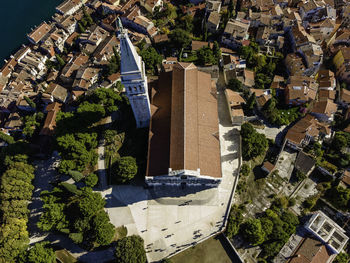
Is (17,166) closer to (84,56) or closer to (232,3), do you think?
(84,56)

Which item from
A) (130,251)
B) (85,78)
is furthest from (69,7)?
(130,251)

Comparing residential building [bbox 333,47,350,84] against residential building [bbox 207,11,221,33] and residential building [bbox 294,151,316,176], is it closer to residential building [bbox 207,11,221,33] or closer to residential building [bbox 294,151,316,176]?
residential building [bbox 294,151,316,176]

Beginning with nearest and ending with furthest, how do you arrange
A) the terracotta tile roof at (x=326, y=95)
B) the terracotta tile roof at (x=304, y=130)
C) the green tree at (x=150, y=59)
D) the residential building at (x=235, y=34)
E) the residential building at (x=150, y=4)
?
the terracotta tile roof at (x=304, y=130) < the terracotta tile roof at (x=326, y=95) < the green tree at (x=150, y=59) < the residential building at (x=235, y=34) < the residential building at (x=150, y=4)

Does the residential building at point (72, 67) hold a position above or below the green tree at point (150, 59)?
below

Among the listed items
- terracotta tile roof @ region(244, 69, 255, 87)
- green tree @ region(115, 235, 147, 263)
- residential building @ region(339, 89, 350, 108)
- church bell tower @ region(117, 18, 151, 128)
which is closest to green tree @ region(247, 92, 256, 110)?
terracotta tile roof @ region(244, 69, 255, 87)

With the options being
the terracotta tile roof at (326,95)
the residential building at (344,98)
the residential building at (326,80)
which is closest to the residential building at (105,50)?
the residential building at (326,80)

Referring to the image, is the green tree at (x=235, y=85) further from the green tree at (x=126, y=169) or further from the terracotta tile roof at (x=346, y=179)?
the green tree at (x=126, y=169)

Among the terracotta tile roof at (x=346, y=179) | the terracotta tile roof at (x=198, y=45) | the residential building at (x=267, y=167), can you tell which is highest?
the terracotta tile roof at (x=198, y=45)
